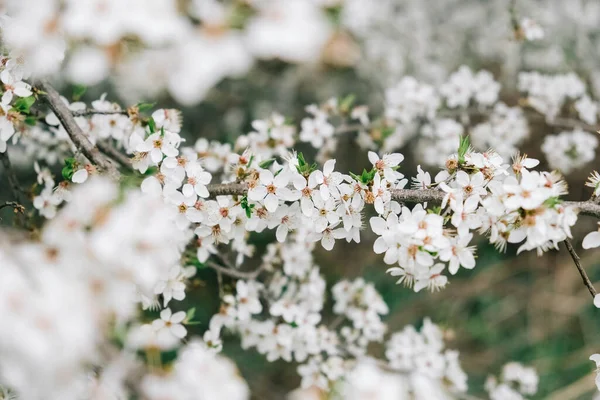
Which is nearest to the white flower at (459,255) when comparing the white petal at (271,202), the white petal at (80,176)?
the white petal at (271,202)

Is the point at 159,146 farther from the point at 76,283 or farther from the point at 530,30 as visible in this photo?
the point at 530,30

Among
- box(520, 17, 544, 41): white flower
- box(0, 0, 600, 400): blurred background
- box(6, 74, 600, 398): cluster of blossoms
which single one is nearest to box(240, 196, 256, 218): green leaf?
box(6, 74, 600, 398): cluster of blossoms

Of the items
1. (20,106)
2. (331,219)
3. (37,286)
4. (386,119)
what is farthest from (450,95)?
(37,286)

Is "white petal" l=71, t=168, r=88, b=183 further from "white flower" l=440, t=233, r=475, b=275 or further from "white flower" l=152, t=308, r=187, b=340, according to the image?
"white flower" l=440, t=233, r=475, b=275

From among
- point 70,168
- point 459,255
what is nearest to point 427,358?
point 459,255

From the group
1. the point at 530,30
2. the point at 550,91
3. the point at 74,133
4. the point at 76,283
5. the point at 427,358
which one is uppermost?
the point at 530,30

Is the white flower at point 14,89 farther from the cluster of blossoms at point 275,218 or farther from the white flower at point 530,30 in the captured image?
the white flower at point 530,30

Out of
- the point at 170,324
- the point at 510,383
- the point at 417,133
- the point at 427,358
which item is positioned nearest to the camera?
the point at 170,324
